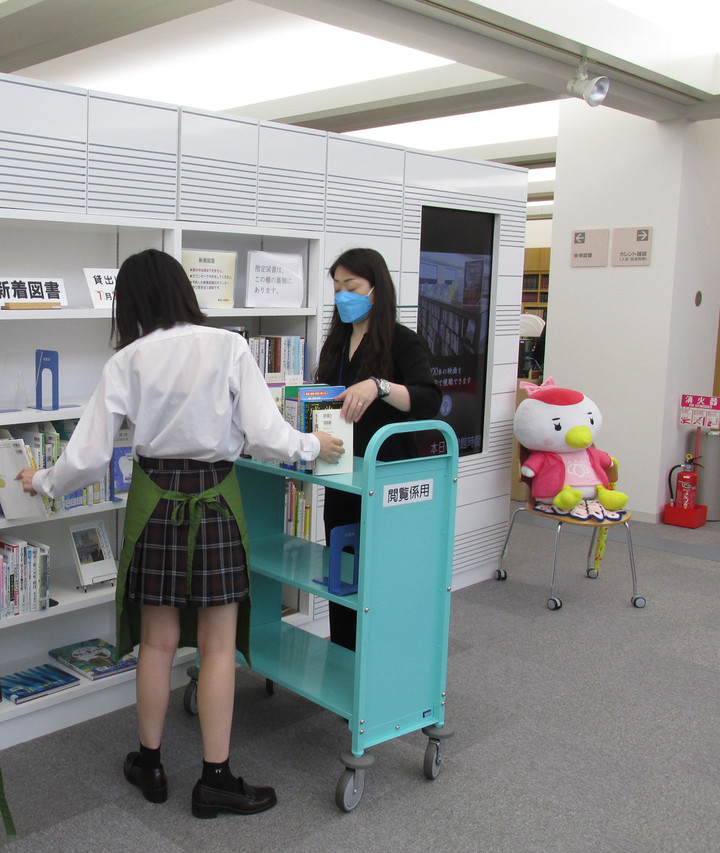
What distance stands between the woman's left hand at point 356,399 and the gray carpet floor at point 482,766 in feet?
3.83

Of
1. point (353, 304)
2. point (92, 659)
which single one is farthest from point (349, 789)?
point (353, 304)

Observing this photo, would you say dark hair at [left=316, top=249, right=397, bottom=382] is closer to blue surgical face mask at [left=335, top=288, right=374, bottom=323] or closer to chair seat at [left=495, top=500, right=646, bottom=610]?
blue surgical face mask at [left=335, top=288, right=374, bottom=323]

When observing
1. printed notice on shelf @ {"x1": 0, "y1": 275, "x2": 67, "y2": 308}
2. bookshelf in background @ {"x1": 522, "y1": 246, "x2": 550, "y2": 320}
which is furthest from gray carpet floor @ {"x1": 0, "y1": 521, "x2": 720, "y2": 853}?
bookshelf in background @ {"x1": 522, "y1": 246, "x2": 550, "y2": 320}

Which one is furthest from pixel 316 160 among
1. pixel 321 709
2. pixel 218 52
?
pixel 218 52

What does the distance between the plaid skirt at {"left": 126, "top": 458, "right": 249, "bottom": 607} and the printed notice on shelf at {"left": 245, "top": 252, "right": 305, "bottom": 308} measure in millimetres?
1200

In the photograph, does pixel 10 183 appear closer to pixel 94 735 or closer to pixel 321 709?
pixel 94 735

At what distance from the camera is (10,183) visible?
109 inches

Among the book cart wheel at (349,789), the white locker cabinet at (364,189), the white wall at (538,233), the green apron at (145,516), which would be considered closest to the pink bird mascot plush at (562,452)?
the white locker cabinet at (364,189)

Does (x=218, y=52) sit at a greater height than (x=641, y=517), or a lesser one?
greater

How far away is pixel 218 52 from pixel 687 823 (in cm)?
586

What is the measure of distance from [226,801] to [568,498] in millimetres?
2537

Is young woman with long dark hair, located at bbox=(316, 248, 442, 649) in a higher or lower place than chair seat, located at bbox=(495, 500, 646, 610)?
higher

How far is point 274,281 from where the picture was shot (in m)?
3.48

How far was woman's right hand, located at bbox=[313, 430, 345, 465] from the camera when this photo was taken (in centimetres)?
252
